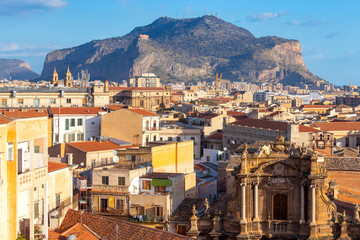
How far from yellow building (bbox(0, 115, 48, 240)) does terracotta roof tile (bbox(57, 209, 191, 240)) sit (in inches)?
265

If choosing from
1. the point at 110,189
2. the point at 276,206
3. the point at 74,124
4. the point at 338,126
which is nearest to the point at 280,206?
the point at 276,206

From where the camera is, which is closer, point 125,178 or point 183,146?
point 125,178

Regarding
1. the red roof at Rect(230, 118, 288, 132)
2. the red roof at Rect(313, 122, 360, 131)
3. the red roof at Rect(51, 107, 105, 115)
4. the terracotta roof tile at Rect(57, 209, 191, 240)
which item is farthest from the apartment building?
the terracotta roof tile at Rect(57, 209, 191, 240)

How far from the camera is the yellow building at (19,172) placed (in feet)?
68.2

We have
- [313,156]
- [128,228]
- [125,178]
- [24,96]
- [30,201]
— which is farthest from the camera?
A: [24,96]

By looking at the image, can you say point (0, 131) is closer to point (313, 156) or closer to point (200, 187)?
point (313, 156)

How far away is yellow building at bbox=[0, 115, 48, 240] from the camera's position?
818 inches

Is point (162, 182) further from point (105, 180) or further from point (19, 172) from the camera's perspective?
point (19, 172)

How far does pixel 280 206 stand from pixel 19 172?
715 inches

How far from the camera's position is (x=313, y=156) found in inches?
1387

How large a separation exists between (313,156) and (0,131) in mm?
19567

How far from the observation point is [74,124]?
70438 millimetres

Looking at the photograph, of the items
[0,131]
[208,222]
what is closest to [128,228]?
[208,222]

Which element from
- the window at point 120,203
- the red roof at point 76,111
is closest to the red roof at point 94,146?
the window at point 120,203
